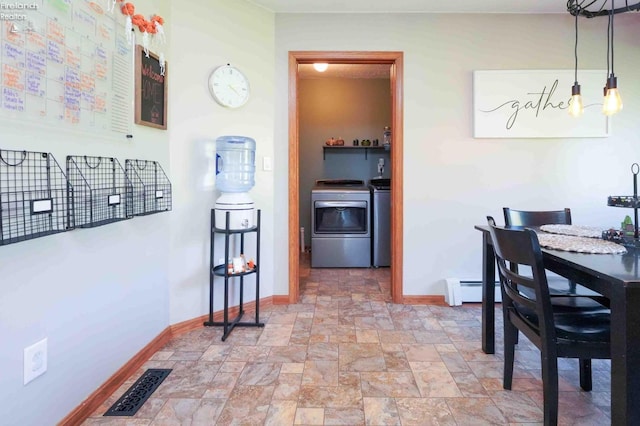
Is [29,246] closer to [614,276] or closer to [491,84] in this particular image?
[614,276]

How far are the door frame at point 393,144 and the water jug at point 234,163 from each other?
1.44ft

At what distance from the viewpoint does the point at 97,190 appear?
1.63m

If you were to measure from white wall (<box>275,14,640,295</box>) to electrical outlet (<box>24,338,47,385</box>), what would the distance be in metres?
1.89

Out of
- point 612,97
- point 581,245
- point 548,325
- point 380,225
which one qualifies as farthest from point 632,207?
point 380,225

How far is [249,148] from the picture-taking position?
2785mm

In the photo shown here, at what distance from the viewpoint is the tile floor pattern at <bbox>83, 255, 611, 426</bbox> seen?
163 cm

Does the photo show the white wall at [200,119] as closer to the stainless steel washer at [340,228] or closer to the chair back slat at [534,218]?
the stainless steel washer at [340,228]

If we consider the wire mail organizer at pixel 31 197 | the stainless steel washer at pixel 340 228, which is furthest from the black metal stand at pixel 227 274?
the stainless steel washer at pixel 340 228

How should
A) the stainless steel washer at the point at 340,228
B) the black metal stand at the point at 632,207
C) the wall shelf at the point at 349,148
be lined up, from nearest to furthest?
the black metal stand at the point at 632,207 → the stainless steel washer at the point at 340,228 → the wall shelf at the point at 349,148

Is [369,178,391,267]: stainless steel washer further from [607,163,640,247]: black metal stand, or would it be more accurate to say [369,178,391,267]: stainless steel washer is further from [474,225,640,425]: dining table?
[474,225,640,425]: dining table

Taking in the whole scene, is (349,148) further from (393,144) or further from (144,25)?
(144,25)

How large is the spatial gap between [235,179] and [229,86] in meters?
0.70

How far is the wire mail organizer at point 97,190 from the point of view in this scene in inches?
59.3

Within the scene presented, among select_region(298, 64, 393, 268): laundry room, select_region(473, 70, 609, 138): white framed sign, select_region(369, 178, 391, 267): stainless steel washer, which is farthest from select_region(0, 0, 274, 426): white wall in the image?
select_region(298, 64, 393, 268): laundry room
